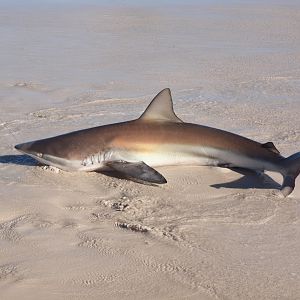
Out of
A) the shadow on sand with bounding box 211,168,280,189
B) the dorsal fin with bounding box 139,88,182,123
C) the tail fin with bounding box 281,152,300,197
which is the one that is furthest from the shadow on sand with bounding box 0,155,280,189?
the dorsal fin with bounding box 139,88,182,123

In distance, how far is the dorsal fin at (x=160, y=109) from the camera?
5.13 meters

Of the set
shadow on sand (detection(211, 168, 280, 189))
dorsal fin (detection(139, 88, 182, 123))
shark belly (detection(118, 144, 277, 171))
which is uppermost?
dorsal fin (detection(139, 88, 182, 123))

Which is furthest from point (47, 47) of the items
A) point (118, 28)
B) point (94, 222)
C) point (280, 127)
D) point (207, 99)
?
point (94, 222)

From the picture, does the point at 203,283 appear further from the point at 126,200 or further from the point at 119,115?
the point at 119,115

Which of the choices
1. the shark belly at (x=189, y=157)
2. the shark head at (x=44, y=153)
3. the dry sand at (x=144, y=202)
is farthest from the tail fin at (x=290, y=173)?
the shark head at (x=44, y=153)

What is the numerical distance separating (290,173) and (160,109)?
1.12 m

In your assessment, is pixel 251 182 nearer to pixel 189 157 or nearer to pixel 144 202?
pixel 189 157

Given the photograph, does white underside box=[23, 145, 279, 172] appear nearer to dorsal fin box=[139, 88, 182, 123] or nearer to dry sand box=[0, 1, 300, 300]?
dry sand box=[0, 1, 300, 300]

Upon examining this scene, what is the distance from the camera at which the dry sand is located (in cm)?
346

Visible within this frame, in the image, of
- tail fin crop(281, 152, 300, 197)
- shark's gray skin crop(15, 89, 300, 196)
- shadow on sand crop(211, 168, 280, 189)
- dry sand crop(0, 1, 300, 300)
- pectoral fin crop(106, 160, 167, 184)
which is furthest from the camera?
shark's gray skin crop(15, 89, 300, 196)

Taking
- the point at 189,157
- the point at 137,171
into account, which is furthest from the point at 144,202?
the point at 189,157

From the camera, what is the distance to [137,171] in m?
4.91

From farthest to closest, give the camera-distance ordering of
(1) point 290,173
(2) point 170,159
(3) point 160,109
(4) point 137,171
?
(2) point 170,159
(3) point 160,109
(4) point 137,171
(1) point 290,173

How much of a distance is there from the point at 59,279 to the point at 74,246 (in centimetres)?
44
